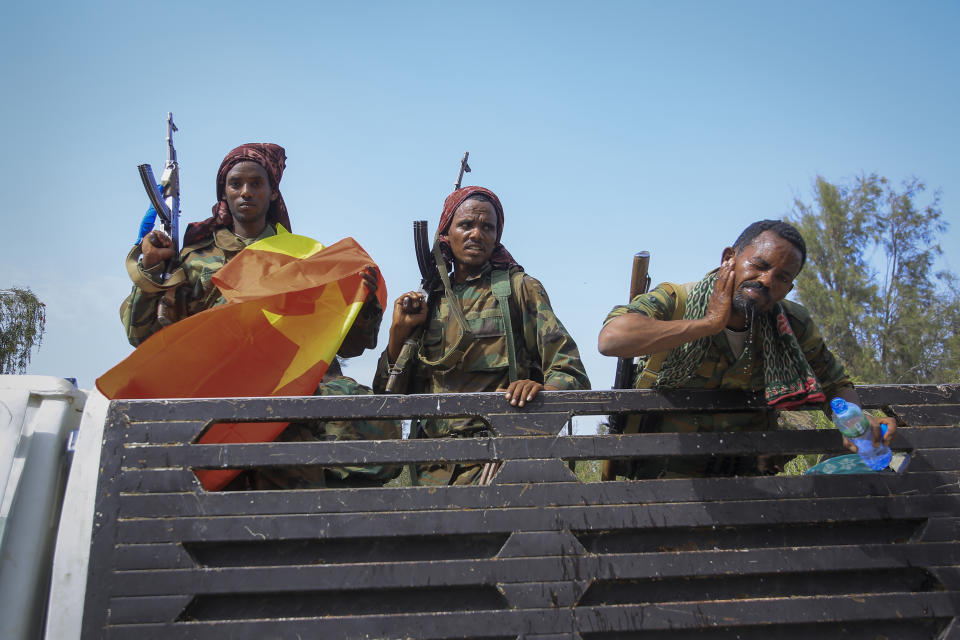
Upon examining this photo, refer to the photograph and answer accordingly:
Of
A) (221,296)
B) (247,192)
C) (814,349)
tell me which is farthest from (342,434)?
(814,349)

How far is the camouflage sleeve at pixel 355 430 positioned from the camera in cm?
329

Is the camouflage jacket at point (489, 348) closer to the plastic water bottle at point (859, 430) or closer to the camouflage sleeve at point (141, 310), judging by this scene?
the camouflage sleeve at point (141, 310)

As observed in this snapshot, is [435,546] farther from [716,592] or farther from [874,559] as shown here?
[874,559]

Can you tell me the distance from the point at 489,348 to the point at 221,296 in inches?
55.9

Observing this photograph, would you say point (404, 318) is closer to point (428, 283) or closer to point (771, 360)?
point (428, 283)

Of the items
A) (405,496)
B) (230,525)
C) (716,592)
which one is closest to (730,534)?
(716,592)

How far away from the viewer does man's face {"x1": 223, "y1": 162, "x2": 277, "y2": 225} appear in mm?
4109

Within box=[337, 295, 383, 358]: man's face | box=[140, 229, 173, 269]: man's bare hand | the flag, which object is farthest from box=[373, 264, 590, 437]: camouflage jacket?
box=[140, 229, 173, 269]: man's bare hand

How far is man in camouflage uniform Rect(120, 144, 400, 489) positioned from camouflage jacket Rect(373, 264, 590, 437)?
0.25m

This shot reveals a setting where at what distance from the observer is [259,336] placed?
3.21 metres

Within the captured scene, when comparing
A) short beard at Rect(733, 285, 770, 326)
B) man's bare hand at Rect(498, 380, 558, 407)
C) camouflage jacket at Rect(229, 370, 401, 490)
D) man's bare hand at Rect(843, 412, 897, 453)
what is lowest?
camouflage jacket at Rect(229, 370, 401, 490)

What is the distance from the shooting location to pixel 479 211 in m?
4.14

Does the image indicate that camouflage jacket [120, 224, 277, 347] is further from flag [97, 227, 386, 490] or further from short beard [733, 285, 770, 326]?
short beard [733, 285, 770, 326]

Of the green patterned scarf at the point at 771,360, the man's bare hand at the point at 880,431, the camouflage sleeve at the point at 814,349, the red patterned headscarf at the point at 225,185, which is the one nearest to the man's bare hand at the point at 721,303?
the green patterned scarf at the point at 771,360
